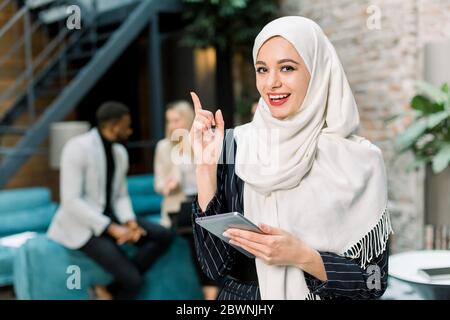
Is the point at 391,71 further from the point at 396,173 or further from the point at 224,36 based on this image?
the point at 224,36

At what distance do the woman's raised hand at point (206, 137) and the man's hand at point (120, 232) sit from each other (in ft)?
5.26

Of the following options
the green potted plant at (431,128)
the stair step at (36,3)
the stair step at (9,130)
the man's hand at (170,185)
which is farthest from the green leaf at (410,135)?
the stair step at (36,3)

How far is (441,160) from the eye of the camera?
233 centimetres

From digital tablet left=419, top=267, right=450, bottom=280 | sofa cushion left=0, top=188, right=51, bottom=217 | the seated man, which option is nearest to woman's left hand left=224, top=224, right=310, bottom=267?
digital tablet left=419, top=267, right=450, bottom=280

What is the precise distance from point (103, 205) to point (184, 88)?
2.36ft

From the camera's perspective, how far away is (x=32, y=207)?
4.12 m

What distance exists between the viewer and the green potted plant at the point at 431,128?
235 cm

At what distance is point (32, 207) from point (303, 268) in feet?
11.7

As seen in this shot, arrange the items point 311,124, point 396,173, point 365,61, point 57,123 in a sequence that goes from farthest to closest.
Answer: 1. point 57,123
2. point 396,173
3. point 365,61
4. point 311,124

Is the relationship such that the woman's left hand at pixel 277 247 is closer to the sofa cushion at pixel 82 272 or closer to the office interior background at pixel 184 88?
the office interior background at pixel 184 88

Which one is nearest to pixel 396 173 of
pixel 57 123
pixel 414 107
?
pixel 414 107

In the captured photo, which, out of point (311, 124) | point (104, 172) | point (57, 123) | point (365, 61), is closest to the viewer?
point (311, 124)

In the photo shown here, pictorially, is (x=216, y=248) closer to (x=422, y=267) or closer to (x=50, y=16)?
(x=422, y=267)

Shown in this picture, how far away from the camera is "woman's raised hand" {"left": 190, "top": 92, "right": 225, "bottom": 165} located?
35.5 inches
